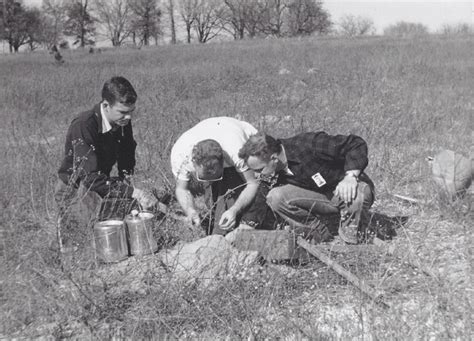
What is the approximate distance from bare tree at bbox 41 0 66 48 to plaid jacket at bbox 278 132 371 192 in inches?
2234

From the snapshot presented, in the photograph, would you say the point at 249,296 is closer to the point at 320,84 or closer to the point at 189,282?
the point at 189,282

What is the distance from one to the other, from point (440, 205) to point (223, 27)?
2508 inches

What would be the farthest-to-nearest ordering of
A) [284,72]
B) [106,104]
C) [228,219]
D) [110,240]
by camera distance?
[284,72], [106,104], [228,219], [110,240]

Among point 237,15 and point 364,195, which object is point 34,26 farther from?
point 364,195

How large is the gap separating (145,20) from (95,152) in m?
61.2

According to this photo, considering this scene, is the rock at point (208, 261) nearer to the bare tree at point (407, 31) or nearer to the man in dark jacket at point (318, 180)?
the man in dark jacket at point (318, 180)

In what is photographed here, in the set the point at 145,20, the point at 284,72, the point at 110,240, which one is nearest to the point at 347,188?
the point at 110,240

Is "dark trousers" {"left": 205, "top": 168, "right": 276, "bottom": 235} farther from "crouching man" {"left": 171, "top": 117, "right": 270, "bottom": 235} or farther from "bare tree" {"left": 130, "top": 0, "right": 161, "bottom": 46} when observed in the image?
"bare tree" {"left": 130, "top": 0, "right": 161, "bottom": 46}

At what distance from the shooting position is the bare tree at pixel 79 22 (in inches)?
2192

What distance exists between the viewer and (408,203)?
459cm

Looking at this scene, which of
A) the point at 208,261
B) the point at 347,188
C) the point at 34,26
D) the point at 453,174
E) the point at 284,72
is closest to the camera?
the point at 208,261

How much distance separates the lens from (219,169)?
12.1 feet

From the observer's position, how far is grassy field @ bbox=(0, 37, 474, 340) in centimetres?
266

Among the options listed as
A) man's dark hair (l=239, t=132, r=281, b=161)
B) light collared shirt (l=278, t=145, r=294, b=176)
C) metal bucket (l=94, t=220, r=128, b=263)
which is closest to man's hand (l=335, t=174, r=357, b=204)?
light collared shirt (l=278, t=145, r=294, b=176)
